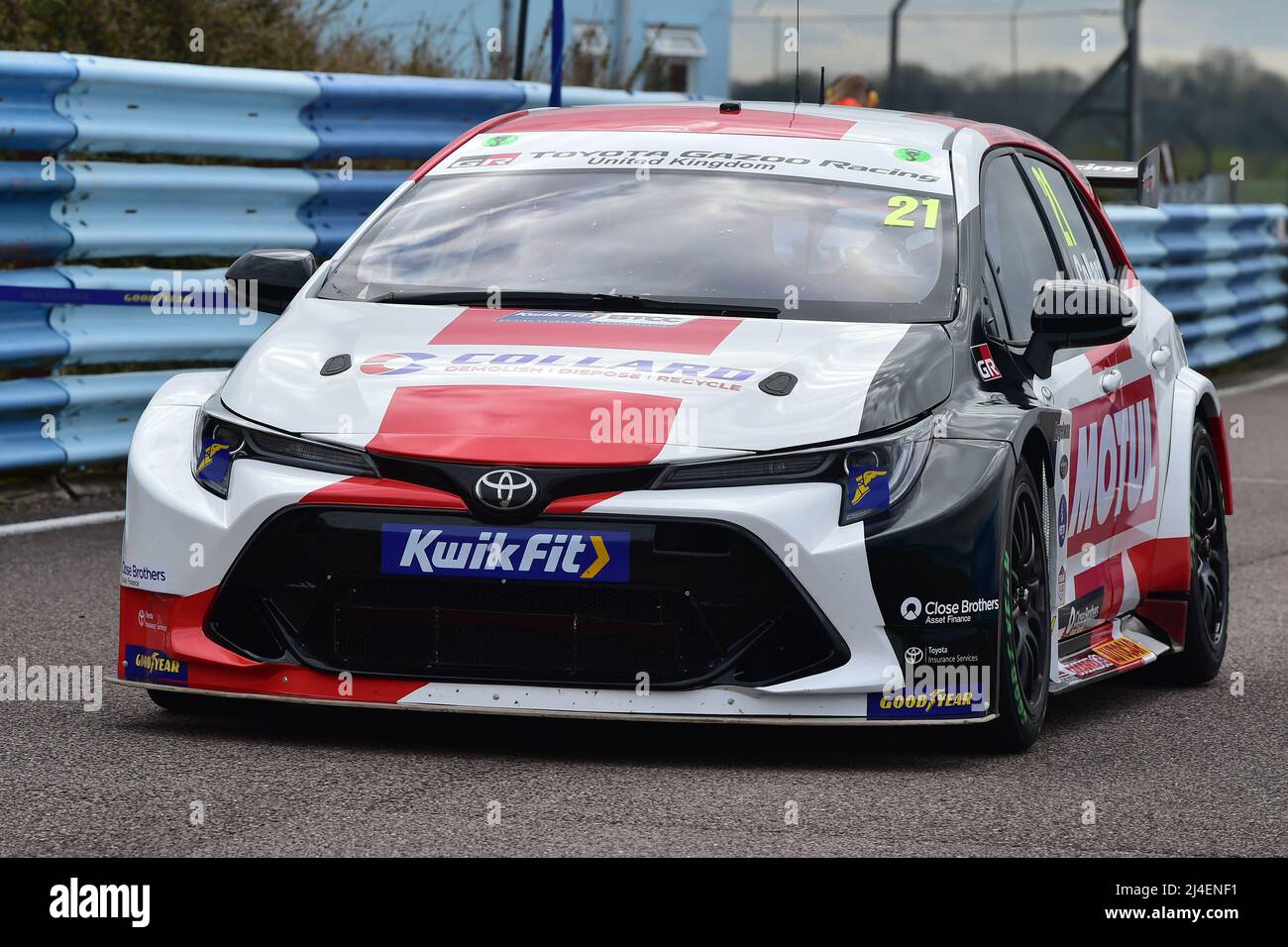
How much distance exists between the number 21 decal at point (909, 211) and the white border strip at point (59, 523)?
4054 millimetres

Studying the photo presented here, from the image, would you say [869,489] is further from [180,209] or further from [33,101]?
[180,209]

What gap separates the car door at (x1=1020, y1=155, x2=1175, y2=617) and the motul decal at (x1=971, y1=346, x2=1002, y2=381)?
18.7 inches

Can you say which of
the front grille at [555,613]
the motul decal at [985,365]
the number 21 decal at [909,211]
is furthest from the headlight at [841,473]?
the number 21 decal at [909,211]

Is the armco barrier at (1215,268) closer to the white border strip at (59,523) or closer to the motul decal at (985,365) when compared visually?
the white border strip at (59,523)

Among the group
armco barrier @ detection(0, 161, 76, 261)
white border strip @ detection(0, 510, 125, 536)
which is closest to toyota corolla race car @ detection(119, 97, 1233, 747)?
white border strip @ detection(0, 510, 125, 536)

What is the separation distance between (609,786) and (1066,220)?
2881mm

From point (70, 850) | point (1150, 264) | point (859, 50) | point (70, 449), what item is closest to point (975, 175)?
point (70, 850)

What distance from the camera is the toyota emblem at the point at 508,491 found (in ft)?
17.3

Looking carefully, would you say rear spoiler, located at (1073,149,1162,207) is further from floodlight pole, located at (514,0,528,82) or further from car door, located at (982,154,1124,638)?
floodlight pole, located at (514,0,528,82)

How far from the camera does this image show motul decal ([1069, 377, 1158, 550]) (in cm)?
647

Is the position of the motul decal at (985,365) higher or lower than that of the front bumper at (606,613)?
higher

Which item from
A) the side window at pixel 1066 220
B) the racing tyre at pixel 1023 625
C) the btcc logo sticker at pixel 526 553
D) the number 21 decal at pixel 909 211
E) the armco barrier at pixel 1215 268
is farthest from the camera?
the armco barrier at pixel 1215 268

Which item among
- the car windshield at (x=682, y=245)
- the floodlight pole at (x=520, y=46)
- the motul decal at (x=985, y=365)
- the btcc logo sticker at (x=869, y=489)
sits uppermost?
the floodlight pole at (x=520, y=46)
